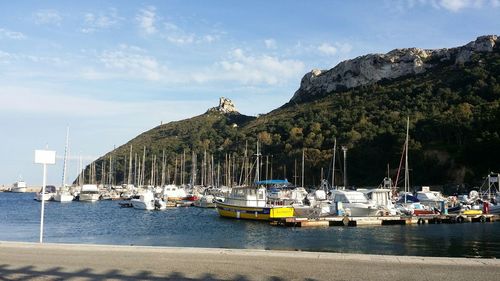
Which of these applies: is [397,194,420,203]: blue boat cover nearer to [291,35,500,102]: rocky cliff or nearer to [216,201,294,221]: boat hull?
[216,201,294,221]: boat hull

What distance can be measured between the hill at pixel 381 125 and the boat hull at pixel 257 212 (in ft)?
133

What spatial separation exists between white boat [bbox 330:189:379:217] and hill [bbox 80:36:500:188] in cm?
3383

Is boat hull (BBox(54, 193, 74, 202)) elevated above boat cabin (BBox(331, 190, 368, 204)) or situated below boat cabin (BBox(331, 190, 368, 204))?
below

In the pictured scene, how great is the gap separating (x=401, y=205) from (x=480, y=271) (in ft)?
144

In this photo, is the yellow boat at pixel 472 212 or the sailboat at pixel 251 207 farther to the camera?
the yellow boat at pixel 472 212

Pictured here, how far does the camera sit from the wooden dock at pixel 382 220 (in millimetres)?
43688

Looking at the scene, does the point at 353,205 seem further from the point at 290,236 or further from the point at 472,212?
the point at 290,236

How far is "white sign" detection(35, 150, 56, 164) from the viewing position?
671 inches

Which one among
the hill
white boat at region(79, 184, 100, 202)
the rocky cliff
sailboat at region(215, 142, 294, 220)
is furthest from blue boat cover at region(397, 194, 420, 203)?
the rocky cliff

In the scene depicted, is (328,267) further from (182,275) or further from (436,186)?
(436,186)

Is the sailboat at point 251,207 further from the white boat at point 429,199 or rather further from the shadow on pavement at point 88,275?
the shadow on pavement at point 88,275

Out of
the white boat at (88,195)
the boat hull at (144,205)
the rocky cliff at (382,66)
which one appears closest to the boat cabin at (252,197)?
the boat hull at (144,205)

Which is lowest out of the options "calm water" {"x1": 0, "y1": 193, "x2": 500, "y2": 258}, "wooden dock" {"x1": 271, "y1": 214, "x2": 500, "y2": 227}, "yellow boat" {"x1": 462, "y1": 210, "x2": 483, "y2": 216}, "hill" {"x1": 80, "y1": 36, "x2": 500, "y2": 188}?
"calm water" {"x1": 0, "y1": 193, "x2": 500, "y2": 258}

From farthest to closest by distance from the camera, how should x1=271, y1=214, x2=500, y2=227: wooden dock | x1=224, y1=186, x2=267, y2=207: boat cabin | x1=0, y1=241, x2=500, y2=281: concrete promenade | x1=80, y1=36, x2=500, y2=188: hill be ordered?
x1=80, y1=36, x2=500, y2=188: hill
x1=224, y1=186, x2=267, y2=207: boat cabin
x1=271, y1=214, x2=500, y2=227: wooden dock
x1=0, y1=241, x2=500, y2=281: concrete promenade
